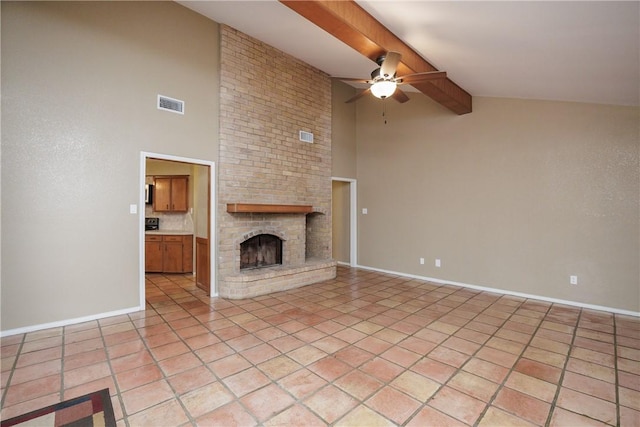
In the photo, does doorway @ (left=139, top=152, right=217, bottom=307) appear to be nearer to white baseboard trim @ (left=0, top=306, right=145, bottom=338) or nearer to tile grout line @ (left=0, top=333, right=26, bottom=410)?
white baseboard trim @ (left=0, top=306, right=145, bottom=338)

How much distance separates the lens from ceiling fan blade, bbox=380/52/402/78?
3.02m

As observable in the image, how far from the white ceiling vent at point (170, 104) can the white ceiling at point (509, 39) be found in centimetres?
133

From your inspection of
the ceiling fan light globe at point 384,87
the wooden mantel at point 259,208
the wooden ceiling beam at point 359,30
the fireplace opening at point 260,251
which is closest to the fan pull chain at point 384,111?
the wooden ceiling beam at point 359,30

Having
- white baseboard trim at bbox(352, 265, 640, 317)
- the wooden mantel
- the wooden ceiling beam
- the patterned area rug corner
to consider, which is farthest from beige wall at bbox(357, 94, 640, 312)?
the patterned area rug corner

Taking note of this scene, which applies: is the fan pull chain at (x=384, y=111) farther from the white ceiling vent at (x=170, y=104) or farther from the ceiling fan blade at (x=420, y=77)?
the white ceiling vent at (x=170, y=104)

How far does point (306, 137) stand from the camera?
5.64 metres

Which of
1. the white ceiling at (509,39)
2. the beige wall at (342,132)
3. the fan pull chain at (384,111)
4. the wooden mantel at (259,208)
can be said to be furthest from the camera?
the beige wall at (342,132)

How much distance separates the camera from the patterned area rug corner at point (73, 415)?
1.82 meters

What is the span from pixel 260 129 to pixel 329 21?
2.33 metres

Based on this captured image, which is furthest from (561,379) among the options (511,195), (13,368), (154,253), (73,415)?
(154,253)

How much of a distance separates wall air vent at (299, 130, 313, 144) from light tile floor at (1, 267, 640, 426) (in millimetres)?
3068

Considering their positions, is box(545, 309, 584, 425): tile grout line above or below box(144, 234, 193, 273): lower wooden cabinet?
below

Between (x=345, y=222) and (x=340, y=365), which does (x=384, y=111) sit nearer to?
(x=345, y=222)

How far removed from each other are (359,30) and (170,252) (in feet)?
17.0
